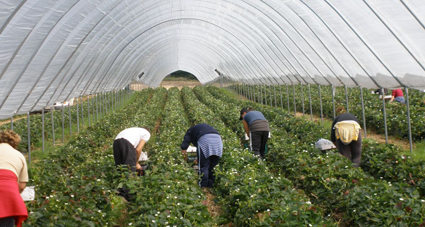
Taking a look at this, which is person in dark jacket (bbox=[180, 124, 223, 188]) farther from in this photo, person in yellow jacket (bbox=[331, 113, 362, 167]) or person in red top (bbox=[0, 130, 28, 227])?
person in red top (bbox=[0, 130, 28, 227])

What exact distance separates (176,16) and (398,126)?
11.9 meters

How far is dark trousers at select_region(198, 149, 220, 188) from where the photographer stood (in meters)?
8.62

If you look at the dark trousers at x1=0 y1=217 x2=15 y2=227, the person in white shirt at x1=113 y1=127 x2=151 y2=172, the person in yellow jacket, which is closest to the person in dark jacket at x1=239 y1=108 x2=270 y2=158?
the person in yellow jacket

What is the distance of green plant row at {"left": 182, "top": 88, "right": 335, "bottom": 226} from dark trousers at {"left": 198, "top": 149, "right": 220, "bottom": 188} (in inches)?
8.6

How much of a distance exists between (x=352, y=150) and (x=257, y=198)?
3.30 m

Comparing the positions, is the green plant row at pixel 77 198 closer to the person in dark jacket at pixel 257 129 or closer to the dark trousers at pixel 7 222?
the dark trousers at pixel 7 222

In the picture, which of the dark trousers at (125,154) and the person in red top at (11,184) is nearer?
the person in red top at (11,184)

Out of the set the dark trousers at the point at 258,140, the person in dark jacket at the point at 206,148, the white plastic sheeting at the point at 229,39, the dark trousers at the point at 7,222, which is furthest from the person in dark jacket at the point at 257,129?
the dark trousers at the point at 7,222

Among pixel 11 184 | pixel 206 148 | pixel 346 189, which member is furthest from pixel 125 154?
pixel 346 189

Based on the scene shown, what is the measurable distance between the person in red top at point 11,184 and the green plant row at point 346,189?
12.3 ft

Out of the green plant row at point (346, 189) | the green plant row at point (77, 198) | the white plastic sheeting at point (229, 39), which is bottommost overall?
the green plant row at point (346, 189)

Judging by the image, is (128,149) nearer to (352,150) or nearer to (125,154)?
(125,154)

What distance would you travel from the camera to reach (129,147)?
25.1 ft

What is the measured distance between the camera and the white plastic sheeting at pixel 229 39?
29.6 ft
